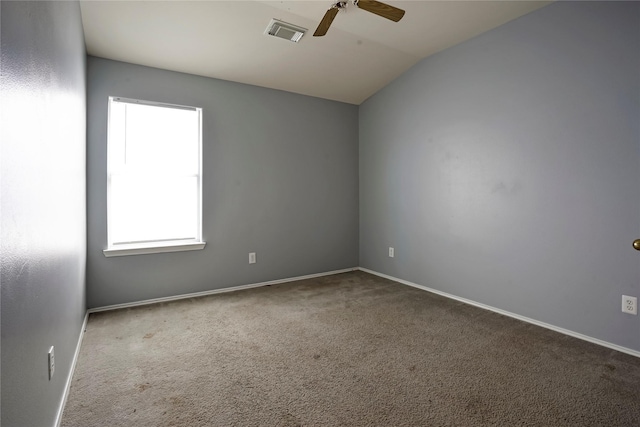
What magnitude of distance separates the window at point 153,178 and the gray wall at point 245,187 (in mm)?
100

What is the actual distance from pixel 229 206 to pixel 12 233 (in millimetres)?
2791

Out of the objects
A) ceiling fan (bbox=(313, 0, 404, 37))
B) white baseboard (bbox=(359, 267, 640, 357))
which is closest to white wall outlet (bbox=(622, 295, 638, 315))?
white baseboard (bbox=(359, 267, 640, 357))

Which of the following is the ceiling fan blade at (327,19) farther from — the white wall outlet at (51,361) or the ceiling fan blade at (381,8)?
the white wall outlet at (51,361)

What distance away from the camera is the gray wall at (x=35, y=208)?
0.92m

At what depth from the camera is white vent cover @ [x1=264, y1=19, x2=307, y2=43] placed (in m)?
2.85

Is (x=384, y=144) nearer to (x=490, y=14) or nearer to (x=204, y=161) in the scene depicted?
(x=490, y=14)

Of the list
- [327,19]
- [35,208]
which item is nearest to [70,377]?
[35,208]

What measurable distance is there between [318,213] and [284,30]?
7.43 feet

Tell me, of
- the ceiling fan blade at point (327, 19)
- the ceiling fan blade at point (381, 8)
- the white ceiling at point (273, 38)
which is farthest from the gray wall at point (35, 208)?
the ceiling fan blade at point (381, 8)

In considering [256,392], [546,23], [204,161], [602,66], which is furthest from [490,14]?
[256,392]

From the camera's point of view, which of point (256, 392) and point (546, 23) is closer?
point (256, 392)

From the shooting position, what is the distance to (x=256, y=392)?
5.89ft

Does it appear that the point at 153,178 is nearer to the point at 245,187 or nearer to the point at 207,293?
the point at 245,187

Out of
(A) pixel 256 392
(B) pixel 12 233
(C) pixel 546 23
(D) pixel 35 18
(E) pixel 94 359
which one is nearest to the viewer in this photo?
(B) pixel 12 233
